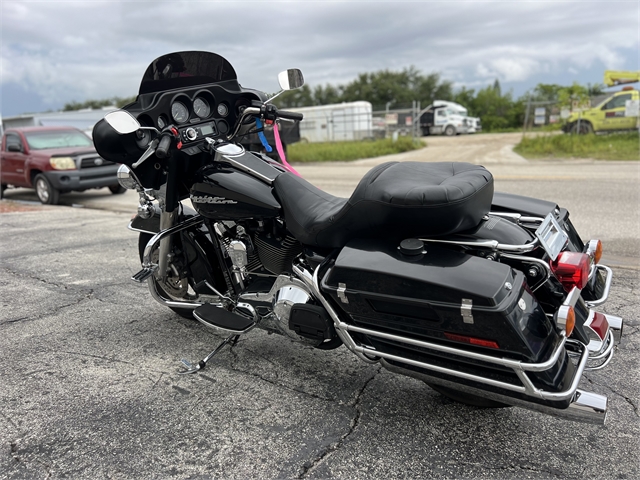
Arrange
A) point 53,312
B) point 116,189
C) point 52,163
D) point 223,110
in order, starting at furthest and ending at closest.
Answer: point 116,189
point 52,163
point 53,312
point 223,110

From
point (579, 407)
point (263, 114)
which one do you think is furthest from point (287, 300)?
point (579, 407)

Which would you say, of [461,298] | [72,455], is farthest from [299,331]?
[72,455]

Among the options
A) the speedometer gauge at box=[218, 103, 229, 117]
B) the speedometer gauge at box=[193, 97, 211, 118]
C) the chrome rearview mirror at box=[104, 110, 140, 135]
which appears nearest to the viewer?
the chrome rearview mirror at box=[104, 110, 140, 135]

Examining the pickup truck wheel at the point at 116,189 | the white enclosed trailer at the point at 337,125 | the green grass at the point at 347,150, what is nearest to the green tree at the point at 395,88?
the white enclosed trailer at the point at 337,125

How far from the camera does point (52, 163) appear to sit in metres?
10.7

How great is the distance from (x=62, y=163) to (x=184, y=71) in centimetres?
885

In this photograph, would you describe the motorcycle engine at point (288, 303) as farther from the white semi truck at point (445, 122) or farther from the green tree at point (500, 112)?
the green tree at point (500, 112)

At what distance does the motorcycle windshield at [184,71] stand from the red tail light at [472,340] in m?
2.25

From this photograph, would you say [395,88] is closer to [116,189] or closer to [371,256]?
[116,189]

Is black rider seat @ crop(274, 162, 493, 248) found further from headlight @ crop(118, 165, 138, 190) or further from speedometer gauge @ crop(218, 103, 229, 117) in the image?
headlight @ crop(118, 165, 138, 190)

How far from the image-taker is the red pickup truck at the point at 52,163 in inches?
423

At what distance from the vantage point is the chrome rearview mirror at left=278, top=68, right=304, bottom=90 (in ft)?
11.5

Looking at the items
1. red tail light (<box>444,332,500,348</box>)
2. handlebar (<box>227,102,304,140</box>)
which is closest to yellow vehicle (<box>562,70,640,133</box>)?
handlebar (<box>227,102,304,140</box>)

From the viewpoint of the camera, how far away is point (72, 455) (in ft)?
8.15
